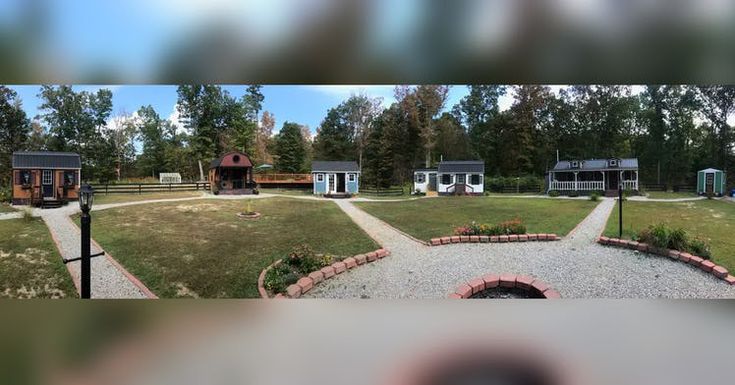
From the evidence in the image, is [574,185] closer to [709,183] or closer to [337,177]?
[709,183]

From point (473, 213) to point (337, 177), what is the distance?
3.59ft

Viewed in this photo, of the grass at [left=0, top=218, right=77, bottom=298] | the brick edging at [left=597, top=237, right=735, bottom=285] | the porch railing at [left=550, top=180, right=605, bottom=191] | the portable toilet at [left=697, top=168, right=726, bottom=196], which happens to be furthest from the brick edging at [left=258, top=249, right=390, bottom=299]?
the portable toilet at [left=697, top=168, right=726, bottom=196]

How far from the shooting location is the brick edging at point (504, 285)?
254 centimetres

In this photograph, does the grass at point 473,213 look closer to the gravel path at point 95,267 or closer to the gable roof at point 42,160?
the gravel path at point 95,267

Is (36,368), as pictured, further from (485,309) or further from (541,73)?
(541,73)

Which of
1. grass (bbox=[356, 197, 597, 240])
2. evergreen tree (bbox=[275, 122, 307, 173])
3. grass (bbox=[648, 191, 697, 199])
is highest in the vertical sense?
evergreen tree (bbox=[275, 122, 307, 173])

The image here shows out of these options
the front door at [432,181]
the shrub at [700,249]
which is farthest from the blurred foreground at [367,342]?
the front door at [432,181]

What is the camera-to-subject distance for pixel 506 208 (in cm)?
274

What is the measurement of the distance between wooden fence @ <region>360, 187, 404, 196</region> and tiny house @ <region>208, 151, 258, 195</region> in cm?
87

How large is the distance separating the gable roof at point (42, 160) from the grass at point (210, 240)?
0.46m

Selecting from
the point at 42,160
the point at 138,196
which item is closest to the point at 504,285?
the point at 138,196

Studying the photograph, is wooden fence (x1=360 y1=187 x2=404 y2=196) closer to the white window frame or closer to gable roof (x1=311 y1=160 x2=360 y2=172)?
gable roof (x1=311 y1=160 x2=360 y2=172)

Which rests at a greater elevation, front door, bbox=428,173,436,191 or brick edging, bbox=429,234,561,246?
front door, bbox=428,173,436,191

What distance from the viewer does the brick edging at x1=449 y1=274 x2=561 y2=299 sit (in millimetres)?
2539
